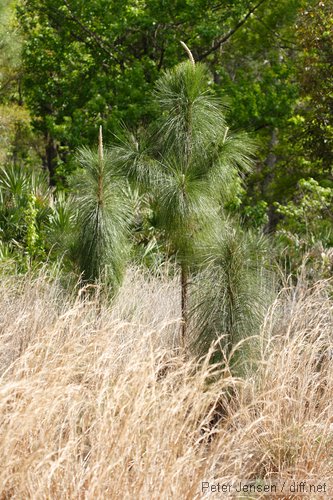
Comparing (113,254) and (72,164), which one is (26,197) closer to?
(72,164)

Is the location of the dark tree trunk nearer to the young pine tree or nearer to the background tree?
the background tree

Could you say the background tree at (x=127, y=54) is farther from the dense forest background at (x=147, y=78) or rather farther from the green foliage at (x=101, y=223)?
the green foliage at (x=101, y=223)

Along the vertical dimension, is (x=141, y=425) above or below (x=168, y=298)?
above

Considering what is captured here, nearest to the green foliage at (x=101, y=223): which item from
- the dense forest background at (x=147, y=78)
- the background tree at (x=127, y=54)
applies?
the dense forest background at (x=147, y=78)

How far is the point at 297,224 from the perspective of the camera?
35.7 feet

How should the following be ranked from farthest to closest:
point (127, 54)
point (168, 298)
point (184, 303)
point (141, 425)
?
point (127, 54) < point (168, 298) < point (184, 303) < point (141, 425)

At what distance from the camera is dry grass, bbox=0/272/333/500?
371cm

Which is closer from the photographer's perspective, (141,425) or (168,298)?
(141,425)

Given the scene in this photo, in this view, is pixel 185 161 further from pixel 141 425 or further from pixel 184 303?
pixel 141 425

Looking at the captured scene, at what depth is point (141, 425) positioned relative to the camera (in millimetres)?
4047

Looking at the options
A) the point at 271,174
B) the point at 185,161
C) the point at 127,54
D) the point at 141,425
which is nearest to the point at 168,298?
the point at 185,161

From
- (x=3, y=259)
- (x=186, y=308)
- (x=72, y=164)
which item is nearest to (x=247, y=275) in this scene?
(x=186, y=308)

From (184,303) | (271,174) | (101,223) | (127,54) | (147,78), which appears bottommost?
(271,174)

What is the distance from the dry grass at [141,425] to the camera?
12.2 feet
